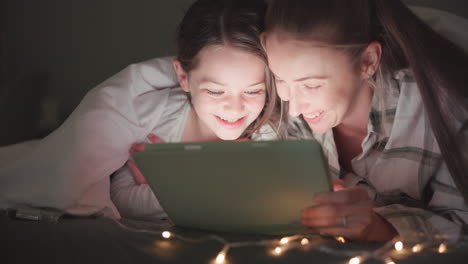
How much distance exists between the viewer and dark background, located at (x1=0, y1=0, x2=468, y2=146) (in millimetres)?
1849

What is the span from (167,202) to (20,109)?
124 centimetres

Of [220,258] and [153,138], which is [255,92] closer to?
[153,138]

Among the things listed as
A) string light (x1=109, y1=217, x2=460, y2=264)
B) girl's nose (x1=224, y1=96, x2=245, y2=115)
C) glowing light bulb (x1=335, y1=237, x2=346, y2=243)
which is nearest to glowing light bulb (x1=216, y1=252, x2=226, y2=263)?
string light (x1=109, y1=217, x2=460, y2=264)

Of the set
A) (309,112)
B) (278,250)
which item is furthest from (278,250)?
(309,112)

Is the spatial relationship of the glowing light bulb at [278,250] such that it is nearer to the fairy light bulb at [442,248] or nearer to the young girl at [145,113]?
the fairy light bulb at [442,248]

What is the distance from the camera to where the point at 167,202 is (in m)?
0.94

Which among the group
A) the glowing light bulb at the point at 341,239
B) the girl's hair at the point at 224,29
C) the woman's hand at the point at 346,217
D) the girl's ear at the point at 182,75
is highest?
the girl's hair at the point at 224,29

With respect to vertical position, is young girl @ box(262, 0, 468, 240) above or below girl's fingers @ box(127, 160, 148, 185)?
above

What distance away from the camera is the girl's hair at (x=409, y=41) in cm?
100

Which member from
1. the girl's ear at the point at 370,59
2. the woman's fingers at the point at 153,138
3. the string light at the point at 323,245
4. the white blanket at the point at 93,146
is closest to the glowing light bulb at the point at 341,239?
the string light at the point at 323,245

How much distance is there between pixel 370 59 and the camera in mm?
1104

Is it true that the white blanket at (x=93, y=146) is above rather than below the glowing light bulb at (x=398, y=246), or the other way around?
above

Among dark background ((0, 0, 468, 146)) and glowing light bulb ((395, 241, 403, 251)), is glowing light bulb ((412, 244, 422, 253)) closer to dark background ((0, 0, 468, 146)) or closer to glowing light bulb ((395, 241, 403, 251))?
glowing light bulb ((395, 241, 403, 251))

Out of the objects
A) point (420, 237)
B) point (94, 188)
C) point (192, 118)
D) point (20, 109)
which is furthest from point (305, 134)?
point (20, 109)
